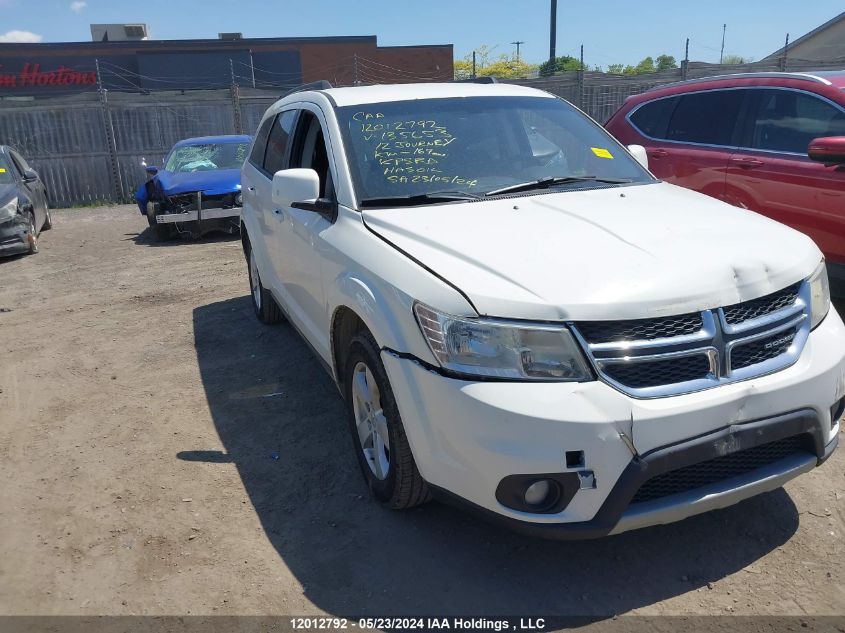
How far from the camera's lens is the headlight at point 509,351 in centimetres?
248

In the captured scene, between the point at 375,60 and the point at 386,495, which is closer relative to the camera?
the point at 386,495

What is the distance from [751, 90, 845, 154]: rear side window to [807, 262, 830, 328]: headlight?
2741 mm

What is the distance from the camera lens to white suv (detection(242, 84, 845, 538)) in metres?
2.45

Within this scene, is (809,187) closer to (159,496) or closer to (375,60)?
(159,496)

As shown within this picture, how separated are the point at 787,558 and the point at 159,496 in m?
2.89

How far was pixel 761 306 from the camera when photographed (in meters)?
2.73

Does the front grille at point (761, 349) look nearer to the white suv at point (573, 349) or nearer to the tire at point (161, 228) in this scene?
the white suv at point (573, 349)

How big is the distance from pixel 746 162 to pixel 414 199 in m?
3.42

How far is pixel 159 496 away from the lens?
366cm

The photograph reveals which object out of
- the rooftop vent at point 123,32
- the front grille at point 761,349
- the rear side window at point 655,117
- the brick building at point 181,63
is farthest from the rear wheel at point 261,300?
the rooftop vent at point 123,32

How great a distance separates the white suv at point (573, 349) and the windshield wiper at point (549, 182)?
0.17 feet

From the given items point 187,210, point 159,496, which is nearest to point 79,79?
point 187,210

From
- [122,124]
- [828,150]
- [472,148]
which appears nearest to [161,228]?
[122,124]

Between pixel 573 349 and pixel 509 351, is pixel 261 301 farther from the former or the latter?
pixel 573 349
